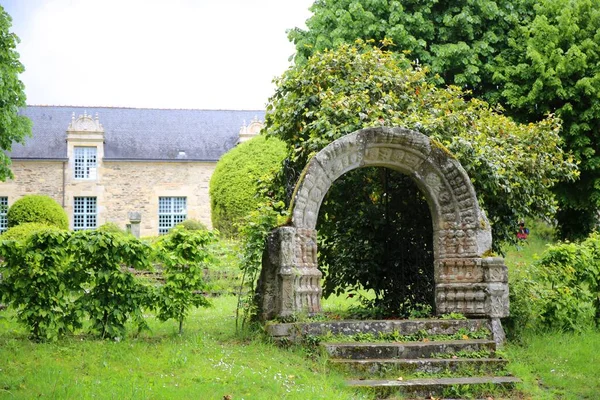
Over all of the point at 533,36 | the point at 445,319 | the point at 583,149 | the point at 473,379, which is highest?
the point at 533,36

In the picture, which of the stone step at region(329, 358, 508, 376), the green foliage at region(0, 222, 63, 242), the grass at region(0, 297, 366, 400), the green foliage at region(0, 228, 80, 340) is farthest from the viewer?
the green foliage at region(0, 222, 63, 242)

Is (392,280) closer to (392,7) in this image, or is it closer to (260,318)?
(260,318)

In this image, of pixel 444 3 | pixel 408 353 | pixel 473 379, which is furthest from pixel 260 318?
pixel 444 3

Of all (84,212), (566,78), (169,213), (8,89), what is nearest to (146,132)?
(169,213)

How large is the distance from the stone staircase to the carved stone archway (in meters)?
0.39

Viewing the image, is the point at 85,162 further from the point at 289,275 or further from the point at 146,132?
the point at 289,275

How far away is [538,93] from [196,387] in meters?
13.1

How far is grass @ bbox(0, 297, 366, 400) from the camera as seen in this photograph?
6.40m

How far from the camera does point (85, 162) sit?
105ft

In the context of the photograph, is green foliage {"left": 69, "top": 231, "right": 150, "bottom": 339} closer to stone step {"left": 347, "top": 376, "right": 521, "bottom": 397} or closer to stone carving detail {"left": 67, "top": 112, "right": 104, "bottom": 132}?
stone step {"left": 347, "top": 376, "right": 521, "bottom": 397}

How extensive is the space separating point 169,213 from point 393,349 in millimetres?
25407

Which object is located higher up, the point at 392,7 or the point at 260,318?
the point at 392,7

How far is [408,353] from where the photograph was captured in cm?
796

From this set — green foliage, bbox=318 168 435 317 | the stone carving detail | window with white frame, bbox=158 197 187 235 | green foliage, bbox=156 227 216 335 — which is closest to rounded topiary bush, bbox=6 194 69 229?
window with white frame, bbox=158 197 187 235
